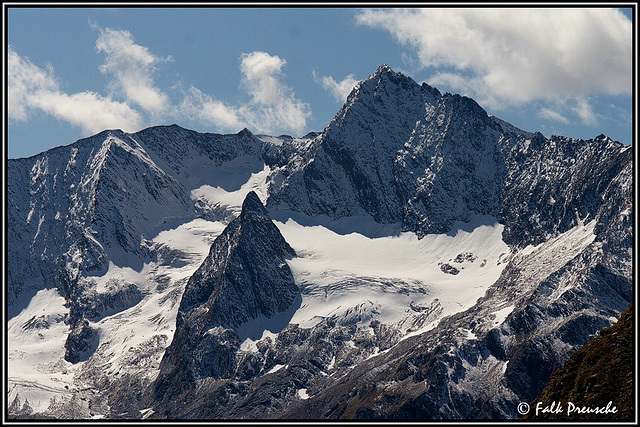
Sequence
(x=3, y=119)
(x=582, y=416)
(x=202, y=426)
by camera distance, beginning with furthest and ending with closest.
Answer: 1. (x=3, y=119)
2. (x=202, y=426)
3. (x=582, y=416)

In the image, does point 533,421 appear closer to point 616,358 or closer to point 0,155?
point 616,358

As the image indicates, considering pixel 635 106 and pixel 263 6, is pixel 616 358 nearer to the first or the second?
pixel 635 106

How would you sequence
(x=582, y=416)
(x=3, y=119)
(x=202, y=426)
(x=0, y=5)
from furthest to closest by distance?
(x=3, y=119) → (x=0, y=5) → (x=202, y=426) → (x=582, y=416)

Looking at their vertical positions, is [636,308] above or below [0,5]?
below

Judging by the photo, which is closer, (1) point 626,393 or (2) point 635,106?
(1) point 626,393

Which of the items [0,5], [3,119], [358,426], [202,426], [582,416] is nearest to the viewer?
[582,416]

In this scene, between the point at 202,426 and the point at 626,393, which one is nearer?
the point at 626,393

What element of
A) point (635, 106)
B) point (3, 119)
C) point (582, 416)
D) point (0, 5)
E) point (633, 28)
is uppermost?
point (0, 5)

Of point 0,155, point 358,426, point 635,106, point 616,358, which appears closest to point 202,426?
point 358,426

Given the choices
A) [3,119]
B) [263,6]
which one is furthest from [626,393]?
[3,119]
